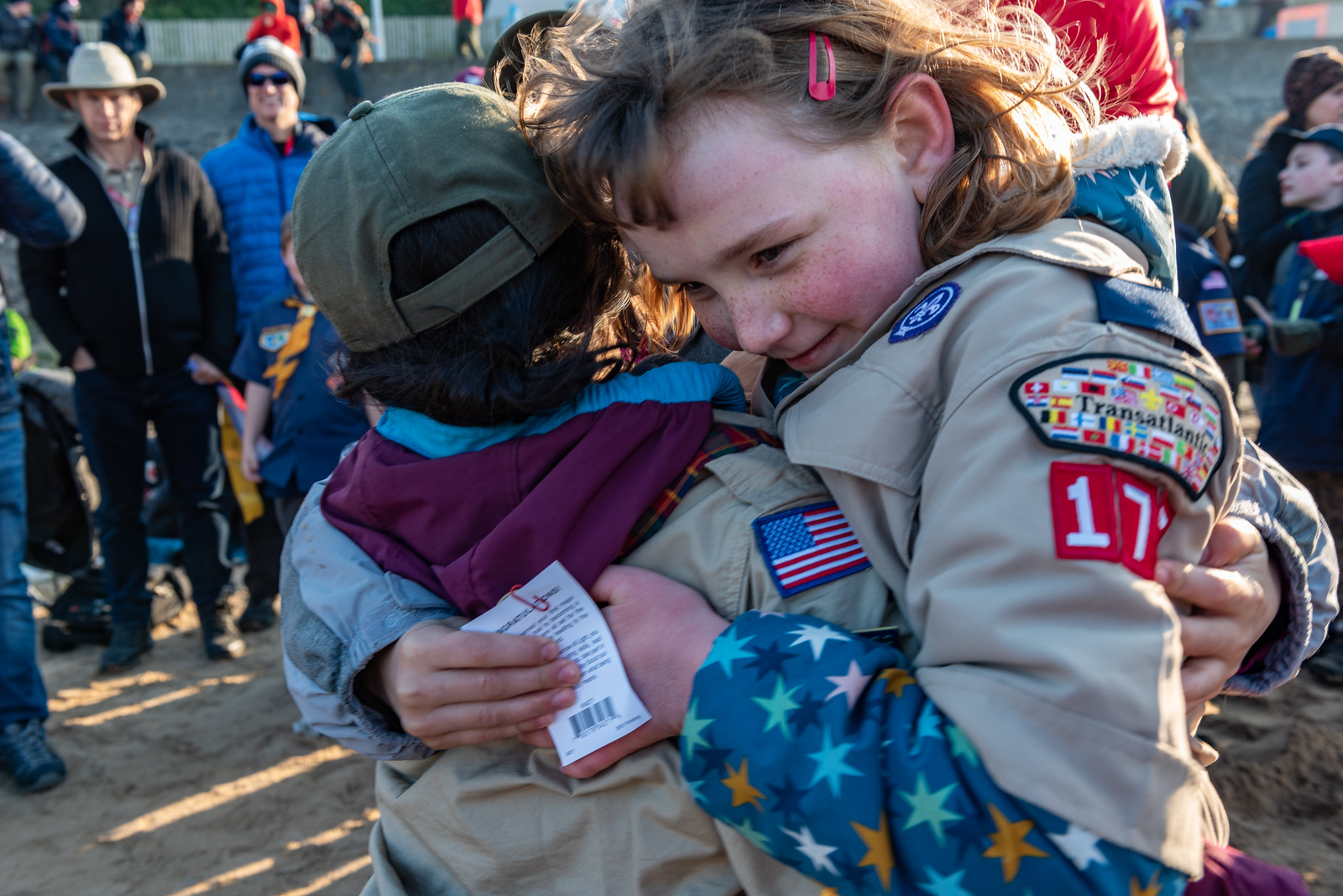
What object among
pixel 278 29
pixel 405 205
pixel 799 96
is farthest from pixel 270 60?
pixel 278 29

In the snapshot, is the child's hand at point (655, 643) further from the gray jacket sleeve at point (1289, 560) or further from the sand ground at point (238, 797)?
the sand ground at point (238, 797)

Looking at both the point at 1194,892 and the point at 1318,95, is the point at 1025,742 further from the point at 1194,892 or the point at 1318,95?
the point at 1318,95

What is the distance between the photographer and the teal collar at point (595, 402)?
1261 millimetres

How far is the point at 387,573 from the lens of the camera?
1318mm

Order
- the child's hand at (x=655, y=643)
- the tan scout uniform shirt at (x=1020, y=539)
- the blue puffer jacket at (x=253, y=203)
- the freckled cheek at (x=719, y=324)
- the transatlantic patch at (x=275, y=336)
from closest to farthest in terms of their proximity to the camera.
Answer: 1. the tan scout uniform shirt at (x=1020, y=539)
2. the child's hand at (x=655, y=643)
3. the freckled cheek at (x=719, y=324)
4. the transatlantic patch at (x=275, y=336)
5. the blue puffer jacket at (x=253, y=203)

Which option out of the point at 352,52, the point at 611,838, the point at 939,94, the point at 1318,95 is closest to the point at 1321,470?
the point at 1318,95

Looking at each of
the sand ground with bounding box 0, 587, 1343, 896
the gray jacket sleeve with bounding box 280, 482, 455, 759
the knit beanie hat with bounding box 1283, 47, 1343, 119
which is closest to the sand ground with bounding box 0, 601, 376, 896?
the sand ground with bounding box 0, 587, 1343, 896

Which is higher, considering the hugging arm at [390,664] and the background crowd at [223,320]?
the hugging arm at [390,664]

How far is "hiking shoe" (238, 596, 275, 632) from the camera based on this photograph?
5375 millimetres

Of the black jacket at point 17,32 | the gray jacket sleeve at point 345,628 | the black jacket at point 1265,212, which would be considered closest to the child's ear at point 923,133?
the gray jacket sleeve at point 345,628

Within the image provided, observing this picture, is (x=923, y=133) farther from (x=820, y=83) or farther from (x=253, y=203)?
(x=253, y=203)

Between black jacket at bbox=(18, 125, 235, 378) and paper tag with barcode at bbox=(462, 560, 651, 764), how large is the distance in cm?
435

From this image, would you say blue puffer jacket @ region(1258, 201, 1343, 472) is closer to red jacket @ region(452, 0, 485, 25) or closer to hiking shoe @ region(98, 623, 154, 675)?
hiking shoe @ region(98, 623, 154, 675)

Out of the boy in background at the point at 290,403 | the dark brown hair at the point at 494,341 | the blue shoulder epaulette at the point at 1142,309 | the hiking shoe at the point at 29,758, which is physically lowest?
the hiking shoe at the point at 29,758
